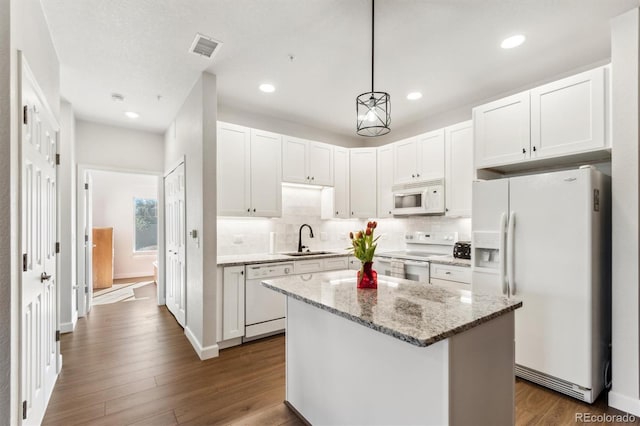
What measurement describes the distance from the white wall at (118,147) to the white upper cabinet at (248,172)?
197 cm

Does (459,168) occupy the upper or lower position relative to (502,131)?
lower

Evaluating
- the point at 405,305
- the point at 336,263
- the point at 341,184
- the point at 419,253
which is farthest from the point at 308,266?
the point at 405,305

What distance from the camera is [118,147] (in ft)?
15.1

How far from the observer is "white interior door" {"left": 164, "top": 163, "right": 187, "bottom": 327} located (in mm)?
3824

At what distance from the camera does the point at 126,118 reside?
4.29m

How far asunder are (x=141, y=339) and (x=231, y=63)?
319 cm

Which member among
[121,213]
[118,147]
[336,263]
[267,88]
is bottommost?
[336,263]

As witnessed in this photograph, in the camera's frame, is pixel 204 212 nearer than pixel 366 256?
No

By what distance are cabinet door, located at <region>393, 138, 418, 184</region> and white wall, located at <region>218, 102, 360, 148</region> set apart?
1064 millimetres

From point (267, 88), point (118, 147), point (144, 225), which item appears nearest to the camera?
point (267, 88)

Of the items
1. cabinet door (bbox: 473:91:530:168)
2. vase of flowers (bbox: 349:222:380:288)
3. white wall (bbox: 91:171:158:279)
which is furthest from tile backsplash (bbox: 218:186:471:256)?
white wall (bbox: 91:171:158:279)

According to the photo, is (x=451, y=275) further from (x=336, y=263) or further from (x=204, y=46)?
(x=204, y=46)

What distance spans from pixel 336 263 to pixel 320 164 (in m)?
1.41

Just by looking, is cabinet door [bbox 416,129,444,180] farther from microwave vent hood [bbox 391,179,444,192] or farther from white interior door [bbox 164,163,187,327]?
white interior door [bbox 164,163,187,327]
